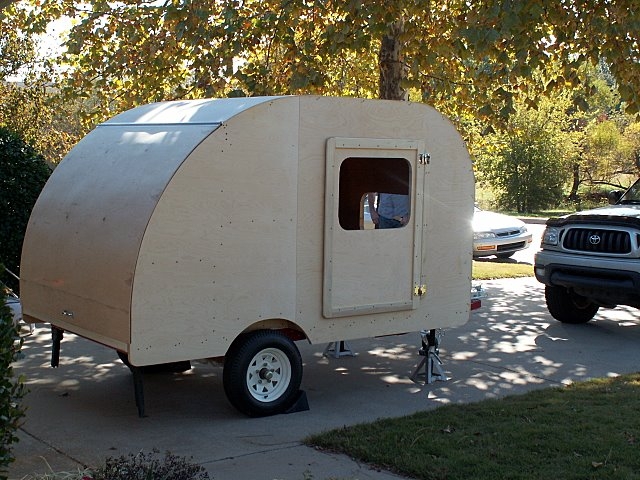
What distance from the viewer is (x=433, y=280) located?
27.0 feet

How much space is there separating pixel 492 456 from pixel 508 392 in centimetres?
214

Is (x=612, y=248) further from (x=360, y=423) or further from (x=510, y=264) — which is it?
(x=510, y=264)

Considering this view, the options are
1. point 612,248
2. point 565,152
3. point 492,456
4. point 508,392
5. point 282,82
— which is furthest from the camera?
point 565,152

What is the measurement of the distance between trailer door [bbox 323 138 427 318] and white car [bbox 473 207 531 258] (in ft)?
33.2

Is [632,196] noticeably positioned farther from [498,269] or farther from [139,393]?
[139,393]

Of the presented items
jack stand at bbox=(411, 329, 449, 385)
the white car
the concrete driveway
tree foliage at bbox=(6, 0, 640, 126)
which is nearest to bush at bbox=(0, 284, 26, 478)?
the concrete driveway

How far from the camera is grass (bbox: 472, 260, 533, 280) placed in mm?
15719

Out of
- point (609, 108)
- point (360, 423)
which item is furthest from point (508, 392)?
point (609, 108)

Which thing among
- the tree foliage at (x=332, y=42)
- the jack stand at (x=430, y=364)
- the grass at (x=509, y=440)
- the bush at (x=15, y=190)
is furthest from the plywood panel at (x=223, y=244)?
the bush at (x=15, y=190)

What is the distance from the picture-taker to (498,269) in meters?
16.6

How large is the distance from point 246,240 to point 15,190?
518 centimetres

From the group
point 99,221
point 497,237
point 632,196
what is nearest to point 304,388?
point 99,221

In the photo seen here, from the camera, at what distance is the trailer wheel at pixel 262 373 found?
702cm

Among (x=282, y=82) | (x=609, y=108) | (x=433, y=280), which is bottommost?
(x=433, y=280)
